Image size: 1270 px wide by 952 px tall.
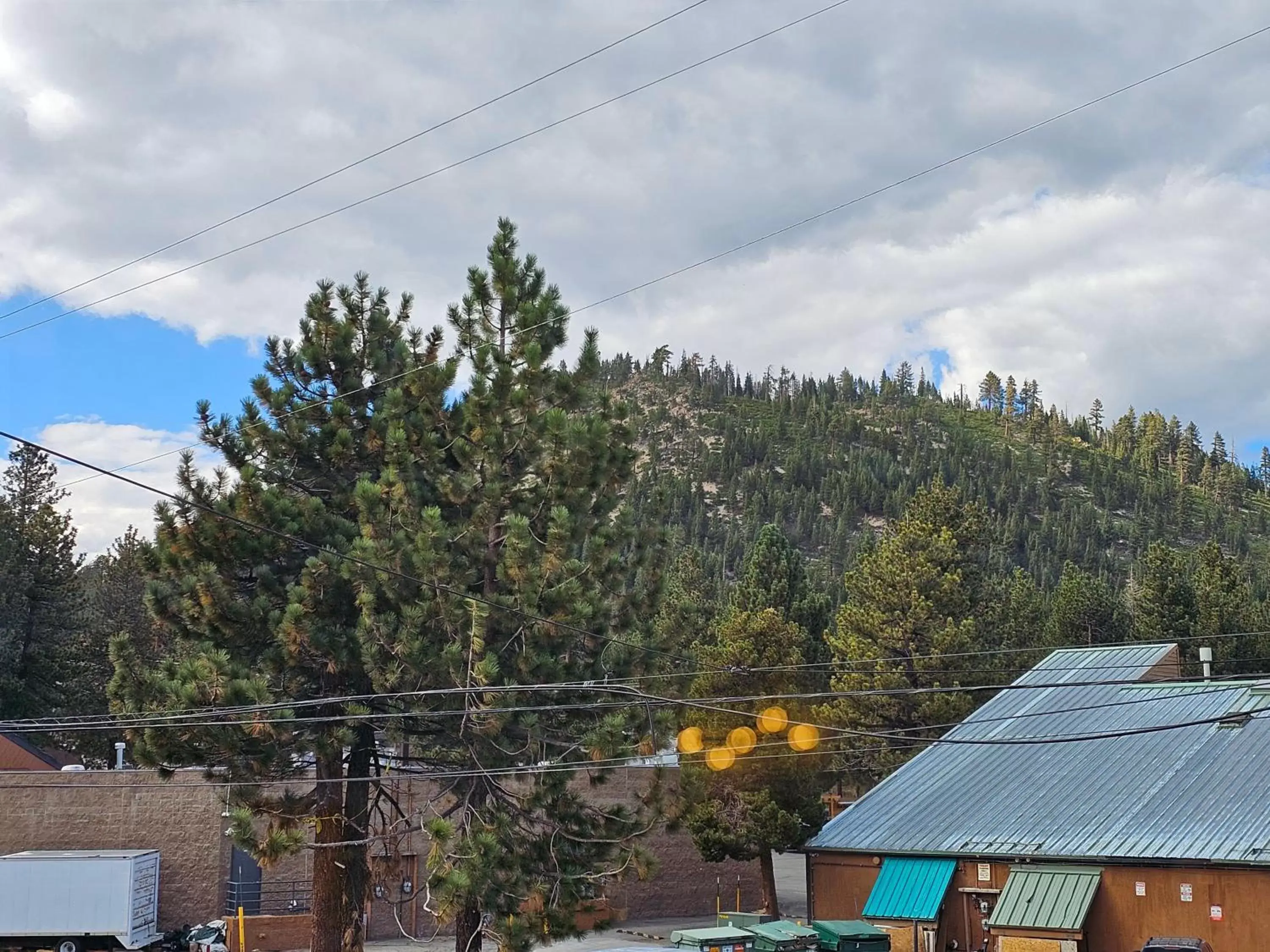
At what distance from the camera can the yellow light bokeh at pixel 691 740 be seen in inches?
1470

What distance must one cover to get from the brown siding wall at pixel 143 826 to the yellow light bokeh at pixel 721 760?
48.5ft

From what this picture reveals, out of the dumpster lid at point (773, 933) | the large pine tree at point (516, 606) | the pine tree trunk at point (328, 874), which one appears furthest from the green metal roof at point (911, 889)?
the pine tree trunk at point (328, 874)

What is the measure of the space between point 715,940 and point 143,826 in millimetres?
19593

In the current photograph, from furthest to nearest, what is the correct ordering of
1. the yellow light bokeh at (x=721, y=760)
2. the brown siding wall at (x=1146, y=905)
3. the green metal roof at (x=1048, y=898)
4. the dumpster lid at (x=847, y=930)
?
1. the yellow light bokeh at (x=721, y=760)
2. the dumpster lid at (x=847, y=930)
3. the green metal roof at (x=1048, y=898)
4. the brown siding wall at (x=1146, y=905)

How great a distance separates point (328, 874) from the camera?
75.9 feet

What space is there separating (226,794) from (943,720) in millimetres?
27084

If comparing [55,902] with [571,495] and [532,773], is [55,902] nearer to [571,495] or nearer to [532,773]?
[532,773]

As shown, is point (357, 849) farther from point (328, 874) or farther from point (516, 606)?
point (516, 606)

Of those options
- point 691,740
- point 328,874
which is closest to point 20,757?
point 691,740

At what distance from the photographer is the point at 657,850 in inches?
1607

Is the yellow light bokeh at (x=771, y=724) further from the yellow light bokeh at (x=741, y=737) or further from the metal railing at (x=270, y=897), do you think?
the metal railing at (x=270, y=897)

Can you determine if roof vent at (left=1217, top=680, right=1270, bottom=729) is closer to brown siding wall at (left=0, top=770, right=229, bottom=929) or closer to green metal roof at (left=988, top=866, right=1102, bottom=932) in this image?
green metal roof at (left=988, top=866, right=1102, bottom=932)

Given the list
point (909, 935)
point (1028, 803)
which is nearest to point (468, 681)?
point (909, 935)

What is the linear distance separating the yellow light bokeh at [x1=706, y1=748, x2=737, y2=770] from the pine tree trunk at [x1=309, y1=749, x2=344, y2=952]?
15.1m
